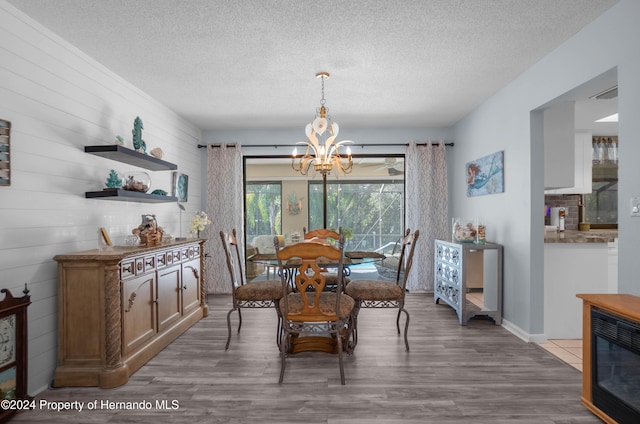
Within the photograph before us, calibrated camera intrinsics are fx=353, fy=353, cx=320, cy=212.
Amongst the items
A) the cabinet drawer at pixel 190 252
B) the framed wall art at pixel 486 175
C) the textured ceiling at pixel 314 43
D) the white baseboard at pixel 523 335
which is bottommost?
the white baseboard at pixel 523 335

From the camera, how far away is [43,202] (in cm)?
251

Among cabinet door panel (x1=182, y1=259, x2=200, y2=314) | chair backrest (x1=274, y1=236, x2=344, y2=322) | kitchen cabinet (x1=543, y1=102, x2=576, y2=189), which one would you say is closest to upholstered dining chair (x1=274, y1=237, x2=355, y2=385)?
chair backrest (x1=274, y1=236, x2=344, y2=322)

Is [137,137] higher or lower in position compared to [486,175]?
higher

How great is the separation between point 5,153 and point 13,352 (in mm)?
1212

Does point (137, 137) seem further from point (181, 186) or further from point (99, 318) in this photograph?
point (99, 318)

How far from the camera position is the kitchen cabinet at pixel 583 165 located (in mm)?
4582

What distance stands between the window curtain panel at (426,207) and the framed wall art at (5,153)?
4735 millimetres

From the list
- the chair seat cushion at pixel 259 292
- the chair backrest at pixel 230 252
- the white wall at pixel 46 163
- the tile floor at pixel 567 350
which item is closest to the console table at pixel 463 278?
the tile floor at pixel 567 350

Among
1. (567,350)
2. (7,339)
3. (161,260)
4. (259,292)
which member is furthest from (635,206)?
(7,339)

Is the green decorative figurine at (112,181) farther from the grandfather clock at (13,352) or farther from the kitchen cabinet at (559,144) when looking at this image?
the kitchen cabinet at (559,144)

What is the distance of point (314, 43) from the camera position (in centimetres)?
284

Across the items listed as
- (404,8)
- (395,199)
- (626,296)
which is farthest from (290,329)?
(395,199)

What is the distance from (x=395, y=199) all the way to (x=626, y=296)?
5.80m

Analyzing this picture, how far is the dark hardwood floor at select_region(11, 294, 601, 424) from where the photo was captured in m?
2.15
